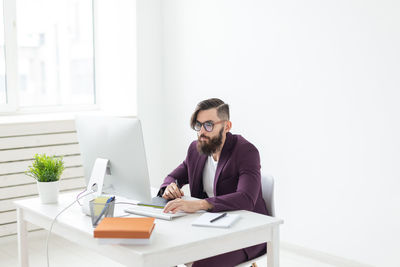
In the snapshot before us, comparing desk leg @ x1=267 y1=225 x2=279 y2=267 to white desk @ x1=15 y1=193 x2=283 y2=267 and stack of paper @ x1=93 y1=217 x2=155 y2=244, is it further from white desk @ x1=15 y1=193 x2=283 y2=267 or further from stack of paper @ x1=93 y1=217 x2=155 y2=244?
stack of paper @ x1=93 y1=217 x2=155 y2=244

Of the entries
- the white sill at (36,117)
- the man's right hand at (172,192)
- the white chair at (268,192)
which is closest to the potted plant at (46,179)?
the man's right hand at (172,192)

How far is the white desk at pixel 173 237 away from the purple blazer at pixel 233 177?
93 mm

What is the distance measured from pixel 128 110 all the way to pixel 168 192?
2403 millimetres

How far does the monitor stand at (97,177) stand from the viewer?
249 cm

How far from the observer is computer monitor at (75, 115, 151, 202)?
91.7 inches

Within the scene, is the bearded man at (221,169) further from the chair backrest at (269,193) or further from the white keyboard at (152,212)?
the white keyboard at (152,212)

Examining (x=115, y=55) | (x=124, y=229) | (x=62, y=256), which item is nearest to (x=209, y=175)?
(x=124, y=229)

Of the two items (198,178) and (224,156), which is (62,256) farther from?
(224,156)

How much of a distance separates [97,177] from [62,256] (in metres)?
1.70

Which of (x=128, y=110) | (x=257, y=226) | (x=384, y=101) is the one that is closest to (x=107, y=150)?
(x=257, y=226)

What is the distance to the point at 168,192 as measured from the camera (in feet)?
8.80

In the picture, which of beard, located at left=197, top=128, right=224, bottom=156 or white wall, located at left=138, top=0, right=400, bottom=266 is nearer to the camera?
beard, located at left=197, top=128, right=224, bottom=156

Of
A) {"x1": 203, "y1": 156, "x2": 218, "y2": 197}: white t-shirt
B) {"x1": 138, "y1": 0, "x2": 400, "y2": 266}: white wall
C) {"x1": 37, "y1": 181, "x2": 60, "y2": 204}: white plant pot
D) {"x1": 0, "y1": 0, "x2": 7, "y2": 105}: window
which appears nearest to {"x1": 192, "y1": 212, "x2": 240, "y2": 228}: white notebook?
{"x1": 203, "y1": 156, "x2": 218, "y2": 197}: white t-shirt

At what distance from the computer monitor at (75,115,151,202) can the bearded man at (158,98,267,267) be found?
0.92 ft
